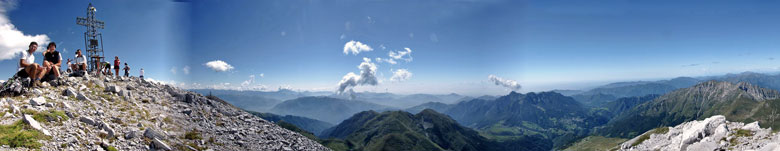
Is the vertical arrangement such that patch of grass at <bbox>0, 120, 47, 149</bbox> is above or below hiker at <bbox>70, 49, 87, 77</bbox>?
below

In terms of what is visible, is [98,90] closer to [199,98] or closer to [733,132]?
[199,98]

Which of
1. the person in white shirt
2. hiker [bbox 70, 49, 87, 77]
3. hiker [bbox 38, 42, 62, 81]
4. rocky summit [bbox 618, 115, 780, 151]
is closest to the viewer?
hiker [bbox 38, 42, 62, 81]

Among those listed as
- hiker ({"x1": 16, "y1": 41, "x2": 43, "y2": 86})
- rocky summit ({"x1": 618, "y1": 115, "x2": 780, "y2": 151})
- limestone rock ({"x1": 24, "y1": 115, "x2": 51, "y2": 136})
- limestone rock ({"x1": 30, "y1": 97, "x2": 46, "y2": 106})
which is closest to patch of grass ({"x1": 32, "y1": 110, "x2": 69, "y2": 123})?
limestone rock ({"x1": 30, "y1": 97, "x2": 46, "y2": 106})

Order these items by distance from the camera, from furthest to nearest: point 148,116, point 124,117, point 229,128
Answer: point 229,128 < point 148,116 < point 124,117

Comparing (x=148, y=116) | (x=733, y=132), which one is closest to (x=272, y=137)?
(x=148, y=116)

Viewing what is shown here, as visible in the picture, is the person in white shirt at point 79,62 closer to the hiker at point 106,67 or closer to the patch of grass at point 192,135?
the hiker at point 106,67

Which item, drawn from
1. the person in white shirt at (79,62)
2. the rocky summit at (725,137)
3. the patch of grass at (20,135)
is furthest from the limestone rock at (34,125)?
the rocky summit at (725,137)

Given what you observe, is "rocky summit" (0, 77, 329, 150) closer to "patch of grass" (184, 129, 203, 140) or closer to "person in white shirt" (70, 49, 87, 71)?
→ "patch of grass" (184, 129, 203, 140)

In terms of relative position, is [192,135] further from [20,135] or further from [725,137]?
[725,137]
